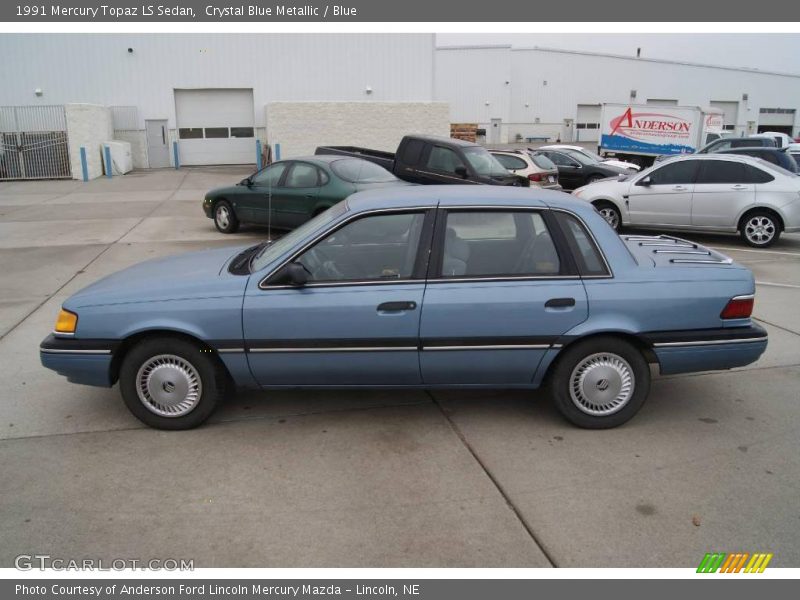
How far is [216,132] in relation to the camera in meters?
29.1

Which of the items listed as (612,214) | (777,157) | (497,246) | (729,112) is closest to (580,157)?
(777,157)

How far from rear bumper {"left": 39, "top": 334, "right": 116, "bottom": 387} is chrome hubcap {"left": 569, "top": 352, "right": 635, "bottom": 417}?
3.03 meters

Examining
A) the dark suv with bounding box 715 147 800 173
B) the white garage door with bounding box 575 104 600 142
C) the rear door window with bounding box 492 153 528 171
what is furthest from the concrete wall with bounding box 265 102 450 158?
the white garage door with bounding box 575 104 600 142

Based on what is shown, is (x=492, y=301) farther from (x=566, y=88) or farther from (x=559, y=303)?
(x=566, y=88)

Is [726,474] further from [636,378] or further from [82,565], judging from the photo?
[82,565]

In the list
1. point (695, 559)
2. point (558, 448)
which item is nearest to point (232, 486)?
point (558, 448)

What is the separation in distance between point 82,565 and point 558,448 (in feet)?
9.02

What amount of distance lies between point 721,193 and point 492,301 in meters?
8.69

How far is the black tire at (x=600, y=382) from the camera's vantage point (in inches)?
174

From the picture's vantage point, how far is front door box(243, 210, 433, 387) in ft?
14.1

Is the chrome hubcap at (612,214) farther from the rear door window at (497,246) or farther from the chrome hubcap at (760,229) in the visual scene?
the rear door window at (497,246)

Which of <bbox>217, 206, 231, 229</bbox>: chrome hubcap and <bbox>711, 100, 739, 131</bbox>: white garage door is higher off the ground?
<bbox>711, 100, 739, 131</bbox>: white garage door

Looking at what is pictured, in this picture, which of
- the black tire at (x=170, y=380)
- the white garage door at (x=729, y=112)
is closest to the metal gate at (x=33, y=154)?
the black tire at (x=170, y=380)

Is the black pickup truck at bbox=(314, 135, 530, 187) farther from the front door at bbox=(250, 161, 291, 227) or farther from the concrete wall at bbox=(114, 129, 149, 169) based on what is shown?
the concrete wall at bbox=(114, 129, 149, 169)
